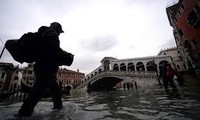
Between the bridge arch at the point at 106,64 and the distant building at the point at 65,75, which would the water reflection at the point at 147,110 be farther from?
the distant building at the point at 65,75

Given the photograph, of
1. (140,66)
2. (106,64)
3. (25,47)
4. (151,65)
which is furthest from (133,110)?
(106,64)

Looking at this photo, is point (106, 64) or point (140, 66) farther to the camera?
point (106, 64)

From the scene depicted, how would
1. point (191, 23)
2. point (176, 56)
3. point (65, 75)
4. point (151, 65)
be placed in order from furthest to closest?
point (65, 75) → point (176, 56) → point (151, 65) → point (191, 23)

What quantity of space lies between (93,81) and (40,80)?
2976cm

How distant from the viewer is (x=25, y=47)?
2.62 m

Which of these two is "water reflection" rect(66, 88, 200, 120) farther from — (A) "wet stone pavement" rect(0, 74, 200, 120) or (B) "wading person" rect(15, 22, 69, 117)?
(B) "wading person" rect(15, 22, 69, 117)

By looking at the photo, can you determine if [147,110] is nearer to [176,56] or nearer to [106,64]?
[106,64]

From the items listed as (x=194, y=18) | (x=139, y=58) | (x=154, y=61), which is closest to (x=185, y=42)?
(x=194, y=18)

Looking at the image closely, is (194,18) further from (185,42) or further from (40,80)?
(40,80)

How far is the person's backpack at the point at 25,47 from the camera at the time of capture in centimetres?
258

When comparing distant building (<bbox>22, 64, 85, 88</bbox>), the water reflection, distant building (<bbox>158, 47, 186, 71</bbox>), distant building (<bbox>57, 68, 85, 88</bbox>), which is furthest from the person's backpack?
distant building (<bbox>57, 68, 85, 88</bbox>)

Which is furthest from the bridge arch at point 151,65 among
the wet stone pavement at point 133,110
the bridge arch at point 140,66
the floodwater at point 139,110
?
the wet stone pavement at point 133,110

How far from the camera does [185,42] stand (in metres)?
22.0

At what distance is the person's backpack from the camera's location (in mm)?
2582
